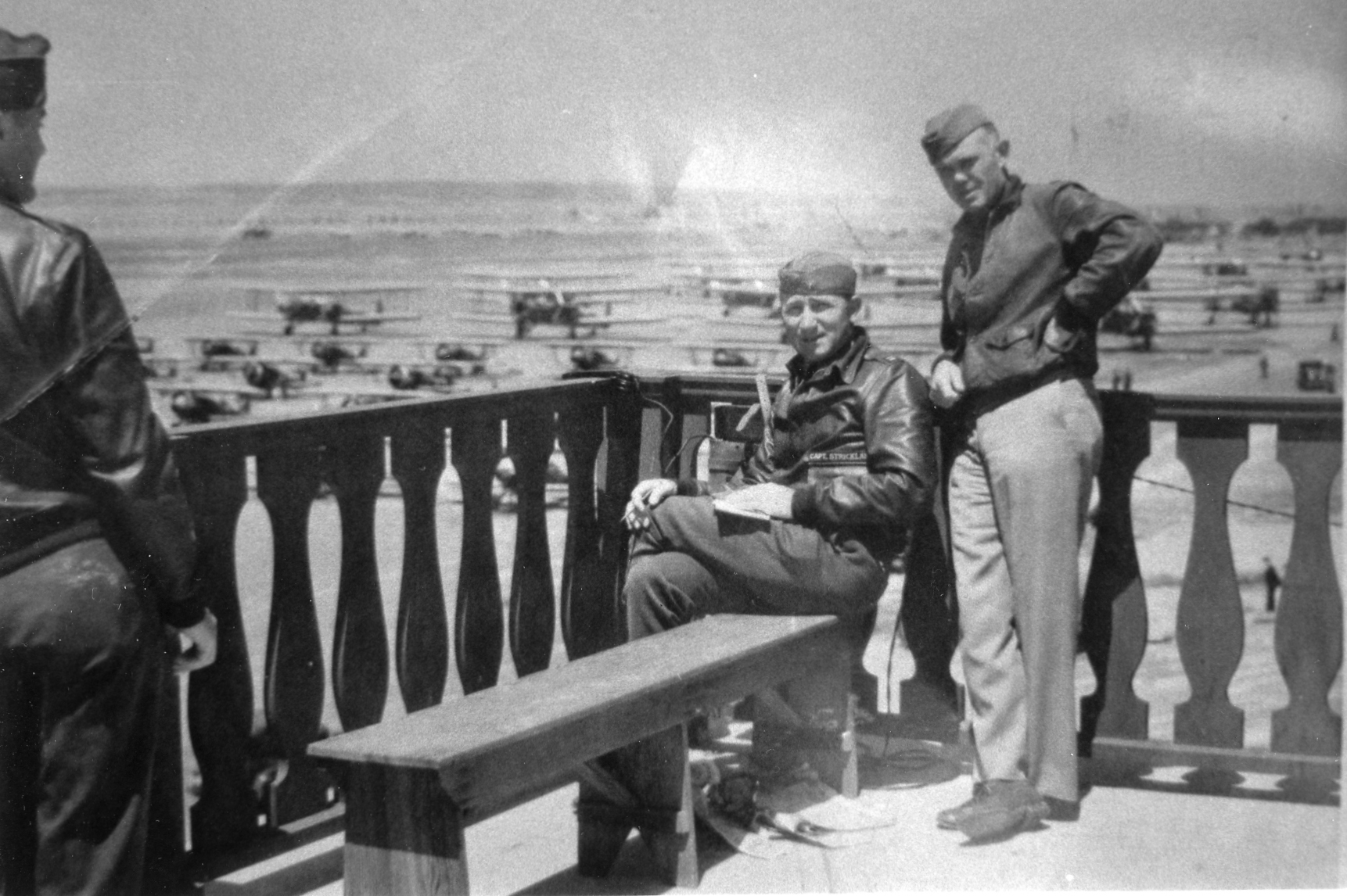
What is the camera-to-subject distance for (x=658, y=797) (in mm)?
3719

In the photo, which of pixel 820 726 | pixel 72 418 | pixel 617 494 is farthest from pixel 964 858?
pixel 72 418

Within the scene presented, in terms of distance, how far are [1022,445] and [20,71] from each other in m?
2.52

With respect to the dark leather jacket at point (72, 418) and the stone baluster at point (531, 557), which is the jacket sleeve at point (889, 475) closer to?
the stone baluster at point (531, 557)

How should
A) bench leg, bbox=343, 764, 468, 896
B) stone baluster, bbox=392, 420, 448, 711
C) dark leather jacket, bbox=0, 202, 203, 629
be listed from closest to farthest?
dark leather jacket, bbox=0, 202, 203, 629
bench leg, bbox=343, 764, 468, 896
stone baluster, bbox=392, 420, 448, 711

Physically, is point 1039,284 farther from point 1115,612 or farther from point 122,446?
point 122,446

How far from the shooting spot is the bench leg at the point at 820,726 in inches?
169

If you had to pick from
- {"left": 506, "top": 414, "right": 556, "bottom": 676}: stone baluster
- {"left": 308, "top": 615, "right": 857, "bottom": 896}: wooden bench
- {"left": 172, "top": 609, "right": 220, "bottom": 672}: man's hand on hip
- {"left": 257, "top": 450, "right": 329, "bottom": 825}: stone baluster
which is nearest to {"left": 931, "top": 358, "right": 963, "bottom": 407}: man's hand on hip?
{"left": 308, "top": 615, "right": 857, "bottom": 896}: wooden bench

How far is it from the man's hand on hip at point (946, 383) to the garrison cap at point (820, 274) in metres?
0.34

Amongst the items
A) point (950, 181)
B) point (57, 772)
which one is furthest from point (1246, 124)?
point (57, 772)

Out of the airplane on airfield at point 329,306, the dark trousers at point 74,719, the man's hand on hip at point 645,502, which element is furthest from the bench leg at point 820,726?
the airplane on airfield at point 329,306

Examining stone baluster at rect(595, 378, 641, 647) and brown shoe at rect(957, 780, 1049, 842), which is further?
stone baluster at rect(595, 378, 641, 647)

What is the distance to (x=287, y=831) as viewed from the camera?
3775mm

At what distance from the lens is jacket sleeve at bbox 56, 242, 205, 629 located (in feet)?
9.18

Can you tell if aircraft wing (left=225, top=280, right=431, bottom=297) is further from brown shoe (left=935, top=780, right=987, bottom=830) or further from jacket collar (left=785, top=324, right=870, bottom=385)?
brown shoe (left=935, top=780, right=987, bottom=830)
